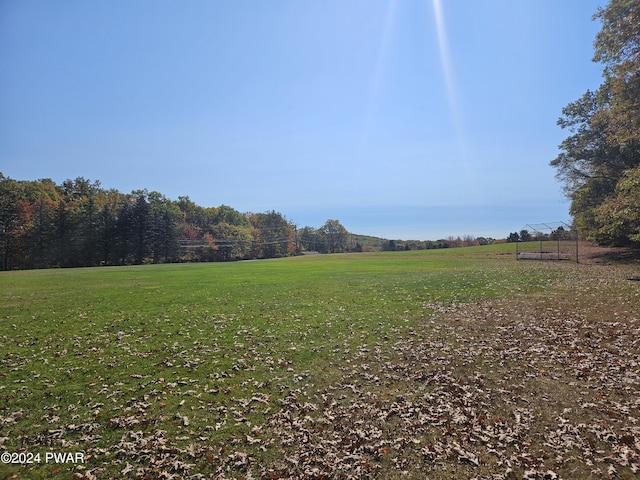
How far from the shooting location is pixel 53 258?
6794 cm

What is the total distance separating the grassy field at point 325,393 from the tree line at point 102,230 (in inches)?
2674

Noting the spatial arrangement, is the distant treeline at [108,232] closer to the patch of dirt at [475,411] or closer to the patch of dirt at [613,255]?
the patch of dirt at [613,255]

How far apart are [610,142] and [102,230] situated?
85833 millimetres

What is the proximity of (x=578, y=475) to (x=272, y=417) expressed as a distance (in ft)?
15.5

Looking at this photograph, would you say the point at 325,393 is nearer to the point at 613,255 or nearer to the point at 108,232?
the point at 613,255

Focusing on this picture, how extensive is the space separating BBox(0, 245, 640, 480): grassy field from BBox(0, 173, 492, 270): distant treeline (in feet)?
223

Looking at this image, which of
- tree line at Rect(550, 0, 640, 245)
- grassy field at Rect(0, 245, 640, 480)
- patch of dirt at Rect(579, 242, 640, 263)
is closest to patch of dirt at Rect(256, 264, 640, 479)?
grassy field at Rect(0, 245, 640, 480)

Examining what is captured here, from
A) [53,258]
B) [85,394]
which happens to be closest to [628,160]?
[85,394]

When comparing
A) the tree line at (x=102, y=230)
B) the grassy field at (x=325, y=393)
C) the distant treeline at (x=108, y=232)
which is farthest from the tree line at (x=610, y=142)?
the tree line at (x=102, y=230)

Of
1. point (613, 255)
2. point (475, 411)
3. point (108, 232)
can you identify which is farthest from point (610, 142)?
point (108, 232)

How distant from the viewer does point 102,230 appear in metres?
73.6

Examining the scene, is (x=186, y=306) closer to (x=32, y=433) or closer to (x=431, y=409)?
(x=32, y=433)

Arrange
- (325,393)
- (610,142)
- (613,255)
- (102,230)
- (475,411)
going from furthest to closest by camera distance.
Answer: (102,230)
(613,255)
(610,142)
(325,393)
(475,411)

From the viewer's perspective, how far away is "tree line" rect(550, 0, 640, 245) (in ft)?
56.8
